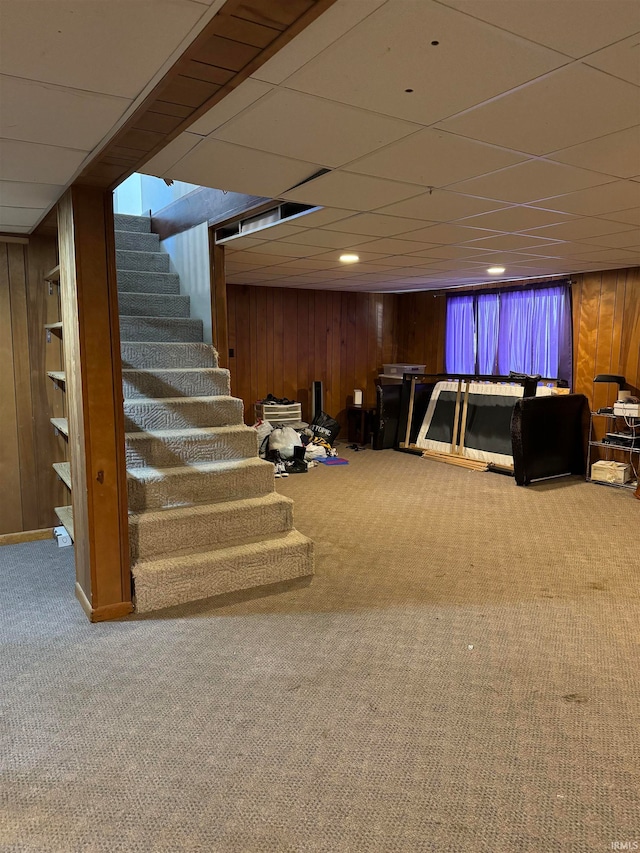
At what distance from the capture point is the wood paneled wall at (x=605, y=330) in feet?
18.8

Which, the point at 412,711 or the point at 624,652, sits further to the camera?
the point at 624,652

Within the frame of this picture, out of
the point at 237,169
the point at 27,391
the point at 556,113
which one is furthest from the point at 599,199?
the point at 27,391

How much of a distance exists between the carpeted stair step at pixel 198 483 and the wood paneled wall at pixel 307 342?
13.1 feet

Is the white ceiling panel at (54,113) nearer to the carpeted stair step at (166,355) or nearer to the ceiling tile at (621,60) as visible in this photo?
the ceiling tile at (621,60)

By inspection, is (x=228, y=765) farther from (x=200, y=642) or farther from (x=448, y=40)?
(x=448, y=40)

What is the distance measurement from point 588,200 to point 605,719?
2479 millimetres

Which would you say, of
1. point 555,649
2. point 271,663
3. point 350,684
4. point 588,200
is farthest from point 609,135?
point 271,663

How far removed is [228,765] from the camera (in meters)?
1.86

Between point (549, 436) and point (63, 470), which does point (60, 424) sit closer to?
point (63, 470)

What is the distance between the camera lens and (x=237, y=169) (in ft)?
8.52

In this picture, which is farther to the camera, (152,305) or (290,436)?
(290,436)

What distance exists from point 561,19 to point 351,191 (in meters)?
1.58

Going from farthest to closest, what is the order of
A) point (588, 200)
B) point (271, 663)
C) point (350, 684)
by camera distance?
point (588, 200) < point (271, 663) < point (350, 684)

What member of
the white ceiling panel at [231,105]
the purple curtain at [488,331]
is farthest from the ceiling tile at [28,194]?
the purple curtain at [488,331]
